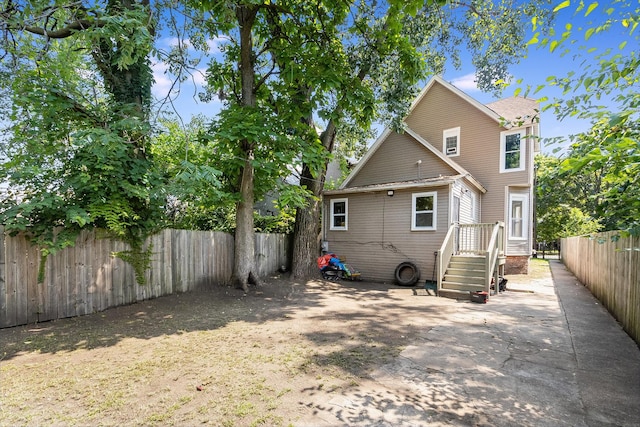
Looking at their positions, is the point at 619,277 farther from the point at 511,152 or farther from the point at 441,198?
the point at 511,152

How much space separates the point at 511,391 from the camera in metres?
3.33

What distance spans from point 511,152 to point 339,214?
784cm

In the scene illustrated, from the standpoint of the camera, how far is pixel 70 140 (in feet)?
19.7

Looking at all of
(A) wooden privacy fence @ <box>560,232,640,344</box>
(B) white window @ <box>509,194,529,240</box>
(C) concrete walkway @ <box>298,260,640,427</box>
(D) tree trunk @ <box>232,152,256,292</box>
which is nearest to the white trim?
(B) white window @ <box>509,194,529,240</box>

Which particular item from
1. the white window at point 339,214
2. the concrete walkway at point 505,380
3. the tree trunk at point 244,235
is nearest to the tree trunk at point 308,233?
the white window at point 339,214

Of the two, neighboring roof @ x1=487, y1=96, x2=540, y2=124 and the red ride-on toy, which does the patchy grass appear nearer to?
the red ride-on toy

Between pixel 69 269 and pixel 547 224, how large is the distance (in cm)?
3450

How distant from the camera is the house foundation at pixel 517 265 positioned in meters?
13.9

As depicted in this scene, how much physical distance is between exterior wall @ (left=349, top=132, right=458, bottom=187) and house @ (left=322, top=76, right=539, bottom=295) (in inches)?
1.6

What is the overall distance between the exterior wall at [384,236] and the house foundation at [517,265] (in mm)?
5550

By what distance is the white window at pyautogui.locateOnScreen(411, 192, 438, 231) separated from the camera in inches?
432

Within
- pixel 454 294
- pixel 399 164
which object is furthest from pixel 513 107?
pixel 454 294

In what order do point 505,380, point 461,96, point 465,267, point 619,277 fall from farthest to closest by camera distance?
point 461,96
point 465,267
point 619,277
point 505,380

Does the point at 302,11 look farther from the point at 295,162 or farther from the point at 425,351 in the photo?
the point at 425,351
